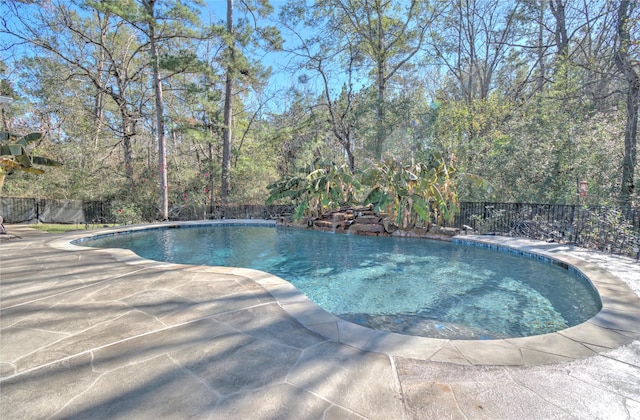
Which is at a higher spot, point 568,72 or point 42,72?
point 42,72

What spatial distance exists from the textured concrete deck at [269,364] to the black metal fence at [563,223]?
350cm

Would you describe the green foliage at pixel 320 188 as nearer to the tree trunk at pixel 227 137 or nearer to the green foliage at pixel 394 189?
the green foliage at pixel 394 189

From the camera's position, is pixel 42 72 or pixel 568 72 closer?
pixel 568 72

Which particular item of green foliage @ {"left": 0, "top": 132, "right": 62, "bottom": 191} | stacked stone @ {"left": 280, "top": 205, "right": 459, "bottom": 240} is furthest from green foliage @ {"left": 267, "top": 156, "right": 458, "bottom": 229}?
green foliage @ {"left": 0, "top": 132, "right": 62, "bottom": 191}

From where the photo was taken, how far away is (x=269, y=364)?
181 cm

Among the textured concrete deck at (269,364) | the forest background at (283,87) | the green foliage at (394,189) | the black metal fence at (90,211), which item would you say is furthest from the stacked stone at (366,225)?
the textured concrete deck at (269,364)

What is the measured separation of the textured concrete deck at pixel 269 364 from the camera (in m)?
1.46

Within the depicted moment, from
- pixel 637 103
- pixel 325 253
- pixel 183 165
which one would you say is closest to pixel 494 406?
pixel 325 253

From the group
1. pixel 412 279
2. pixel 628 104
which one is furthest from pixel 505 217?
pixel 412 279

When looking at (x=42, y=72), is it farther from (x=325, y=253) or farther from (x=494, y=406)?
(x=494, y=406)

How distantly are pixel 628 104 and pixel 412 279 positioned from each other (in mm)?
7990

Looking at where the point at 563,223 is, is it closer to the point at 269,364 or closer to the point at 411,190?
the point at 411,190

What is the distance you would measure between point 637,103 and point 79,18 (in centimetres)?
2095

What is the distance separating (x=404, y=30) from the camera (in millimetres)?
13453
